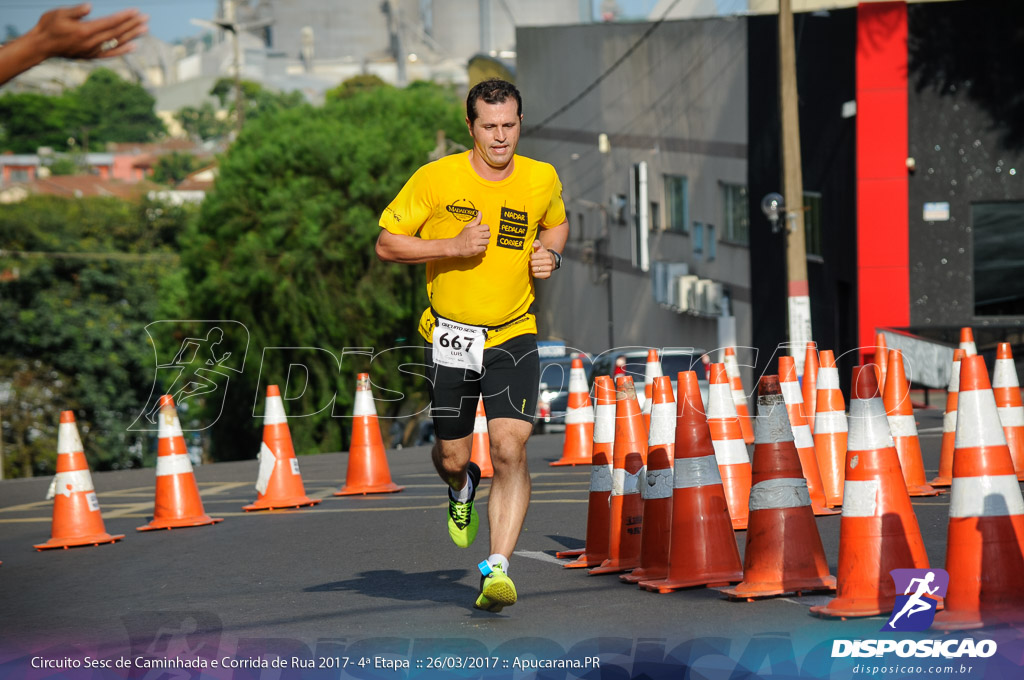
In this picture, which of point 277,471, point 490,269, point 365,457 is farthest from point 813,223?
point 490,269

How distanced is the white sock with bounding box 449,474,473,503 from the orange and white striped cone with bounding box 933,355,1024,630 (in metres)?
2.50

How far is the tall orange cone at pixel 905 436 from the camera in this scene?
10.5 meters

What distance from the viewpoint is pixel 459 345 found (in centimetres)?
716

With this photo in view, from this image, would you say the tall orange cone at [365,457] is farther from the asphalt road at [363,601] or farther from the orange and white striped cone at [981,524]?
the orange and white striped cone at [981,524]

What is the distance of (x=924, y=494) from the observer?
1038 cm

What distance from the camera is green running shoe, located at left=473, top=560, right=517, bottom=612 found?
21.7ft

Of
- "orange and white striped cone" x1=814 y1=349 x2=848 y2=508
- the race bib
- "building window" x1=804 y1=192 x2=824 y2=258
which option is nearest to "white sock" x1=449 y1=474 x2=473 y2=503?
the race bib

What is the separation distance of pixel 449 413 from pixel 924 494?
14.6 ft

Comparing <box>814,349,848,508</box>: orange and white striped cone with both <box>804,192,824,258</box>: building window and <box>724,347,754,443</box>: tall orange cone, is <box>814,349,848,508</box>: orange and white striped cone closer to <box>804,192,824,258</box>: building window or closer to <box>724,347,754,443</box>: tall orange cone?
<box>724,347,754,443</box>: tall orange cone

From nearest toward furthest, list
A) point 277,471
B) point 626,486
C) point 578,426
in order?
point 626,486, point 277,471, point 578,426

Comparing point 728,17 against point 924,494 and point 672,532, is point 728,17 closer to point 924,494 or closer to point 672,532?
point 924,494

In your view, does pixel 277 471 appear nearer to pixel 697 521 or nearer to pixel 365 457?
pixel 365 457

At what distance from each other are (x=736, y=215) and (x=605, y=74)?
11.2 meters

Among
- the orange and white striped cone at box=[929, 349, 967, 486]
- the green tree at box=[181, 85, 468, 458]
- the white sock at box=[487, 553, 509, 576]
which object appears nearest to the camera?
the white sock at box=[487, 553, 509, 576]
